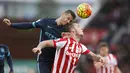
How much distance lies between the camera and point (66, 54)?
37.6ft

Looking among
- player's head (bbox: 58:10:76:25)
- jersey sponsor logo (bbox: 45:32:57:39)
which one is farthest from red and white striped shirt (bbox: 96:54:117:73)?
player's head (bbox: 58:10:76:25)

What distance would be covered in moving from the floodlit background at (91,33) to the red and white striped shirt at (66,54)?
15.2m

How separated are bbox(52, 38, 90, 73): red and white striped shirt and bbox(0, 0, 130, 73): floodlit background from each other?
599 inches

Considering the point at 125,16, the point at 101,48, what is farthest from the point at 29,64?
the point at 101,48

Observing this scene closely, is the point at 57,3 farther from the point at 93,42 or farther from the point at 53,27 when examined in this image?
the point at 53,27

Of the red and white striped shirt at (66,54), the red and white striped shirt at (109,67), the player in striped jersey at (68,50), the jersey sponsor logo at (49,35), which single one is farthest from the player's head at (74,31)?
the red and white striped shirt at (109,67)

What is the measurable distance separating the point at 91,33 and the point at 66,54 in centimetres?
1832

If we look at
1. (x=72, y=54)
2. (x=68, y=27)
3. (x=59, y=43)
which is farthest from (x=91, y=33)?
(x=59, y=43)

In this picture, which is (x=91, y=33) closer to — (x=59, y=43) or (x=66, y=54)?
(x=66, y=54)

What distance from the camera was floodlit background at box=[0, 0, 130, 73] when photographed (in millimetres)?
28292

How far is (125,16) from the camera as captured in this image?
30.4 metres

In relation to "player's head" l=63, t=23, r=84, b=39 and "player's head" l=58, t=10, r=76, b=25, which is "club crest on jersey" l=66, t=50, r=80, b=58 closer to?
"player's head" l=63, t=23, r=84, b=39

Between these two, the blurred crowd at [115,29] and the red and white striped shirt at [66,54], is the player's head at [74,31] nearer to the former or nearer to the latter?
the red and white striped shirt at [66,54]

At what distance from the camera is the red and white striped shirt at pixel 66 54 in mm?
11383
